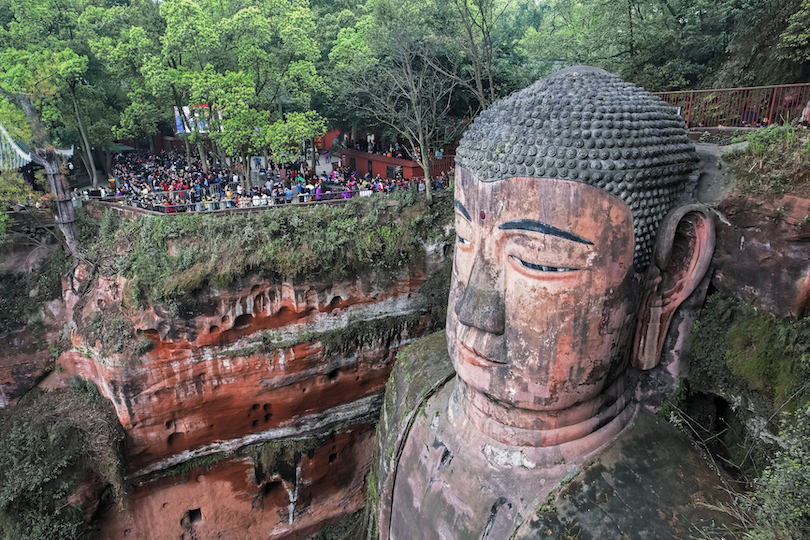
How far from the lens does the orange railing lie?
7620 mm

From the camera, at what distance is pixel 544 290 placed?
4426mm

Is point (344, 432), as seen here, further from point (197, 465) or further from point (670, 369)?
point (670, 369)

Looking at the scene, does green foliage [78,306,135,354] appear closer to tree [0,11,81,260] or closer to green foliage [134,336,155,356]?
green foliage [134,336,155,356]

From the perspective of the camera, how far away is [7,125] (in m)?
14.7

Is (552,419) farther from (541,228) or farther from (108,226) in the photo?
(108,226)

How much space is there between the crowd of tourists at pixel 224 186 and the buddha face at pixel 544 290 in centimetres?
1042

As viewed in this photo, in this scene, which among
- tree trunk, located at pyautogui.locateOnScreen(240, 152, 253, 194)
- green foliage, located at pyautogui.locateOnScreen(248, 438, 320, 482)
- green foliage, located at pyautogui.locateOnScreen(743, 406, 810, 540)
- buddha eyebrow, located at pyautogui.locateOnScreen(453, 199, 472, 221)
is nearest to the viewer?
green foliage, located at pyautogui.locateOnScreen(743, 406, 810, 540)

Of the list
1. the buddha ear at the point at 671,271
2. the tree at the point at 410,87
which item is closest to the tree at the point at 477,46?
the tree at the point at 410,87

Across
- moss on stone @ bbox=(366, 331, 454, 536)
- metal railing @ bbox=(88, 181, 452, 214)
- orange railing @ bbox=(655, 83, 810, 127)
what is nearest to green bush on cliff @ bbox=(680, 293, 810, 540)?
moss on stone @ bbox=(366, 331, 454, 536)

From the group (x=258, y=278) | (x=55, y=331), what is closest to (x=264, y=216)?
(x=258, y=278)

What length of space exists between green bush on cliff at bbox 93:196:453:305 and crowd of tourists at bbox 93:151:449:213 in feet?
3.75

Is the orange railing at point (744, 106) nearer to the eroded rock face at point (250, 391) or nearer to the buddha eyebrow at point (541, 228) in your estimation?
the buddha eyebrow at point (541, 228)

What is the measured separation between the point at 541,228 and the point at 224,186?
1576cm

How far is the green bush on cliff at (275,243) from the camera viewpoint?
12.3 m
